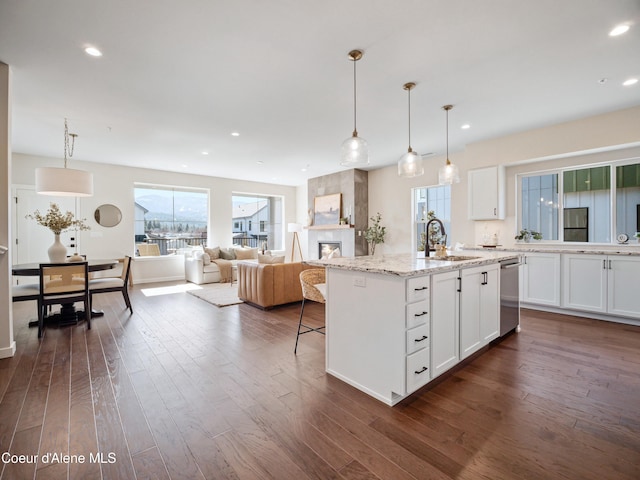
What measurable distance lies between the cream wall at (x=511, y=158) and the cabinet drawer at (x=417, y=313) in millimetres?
3791

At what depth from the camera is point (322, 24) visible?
7.27 ft

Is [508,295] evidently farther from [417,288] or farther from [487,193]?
[487,193]

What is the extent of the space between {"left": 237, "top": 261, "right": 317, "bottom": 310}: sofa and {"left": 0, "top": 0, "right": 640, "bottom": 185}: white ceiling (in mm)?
2128

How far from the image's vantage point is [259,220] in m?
9.54

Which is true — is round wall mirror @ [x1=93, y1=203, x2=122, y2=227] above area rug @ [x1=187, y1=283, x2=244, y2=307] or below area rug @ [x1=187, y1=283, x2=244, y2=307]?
above

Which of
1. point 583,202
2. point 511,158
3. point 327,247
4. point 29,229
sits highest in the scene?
point 511,158

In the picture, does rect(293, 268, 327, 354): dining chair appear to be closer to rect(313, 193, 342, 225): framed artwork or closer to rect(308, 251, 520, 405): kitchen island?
rect(308, 251, 520, 405): kitchen island

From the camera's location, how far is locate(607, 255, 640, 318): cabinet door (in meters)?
3.61

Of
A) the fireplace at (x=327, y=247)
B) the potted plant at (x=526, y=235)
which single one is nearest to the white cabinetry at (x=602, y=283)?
the potted plant at (x=526, y=235)

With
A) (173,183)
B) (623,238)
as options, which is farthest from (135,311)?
(623,238)

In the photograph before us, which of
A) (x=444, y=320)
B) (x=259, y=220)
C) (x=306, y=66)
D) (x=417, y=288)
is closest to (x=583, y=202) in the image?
(x=444, y=320)

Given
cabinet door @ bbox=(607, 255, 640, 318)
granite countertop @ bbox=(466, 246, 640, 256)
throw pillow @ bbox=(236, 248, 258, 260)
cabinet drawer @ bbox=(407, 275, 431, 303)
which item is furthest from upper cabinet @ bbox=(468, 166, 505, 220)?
throw pillow @ bbox=(236, 248, 258, 260)

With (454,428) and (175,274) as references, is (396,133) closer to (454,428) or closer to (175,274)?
(454,428)

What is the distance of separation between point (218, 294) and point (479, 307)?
4496 mm
